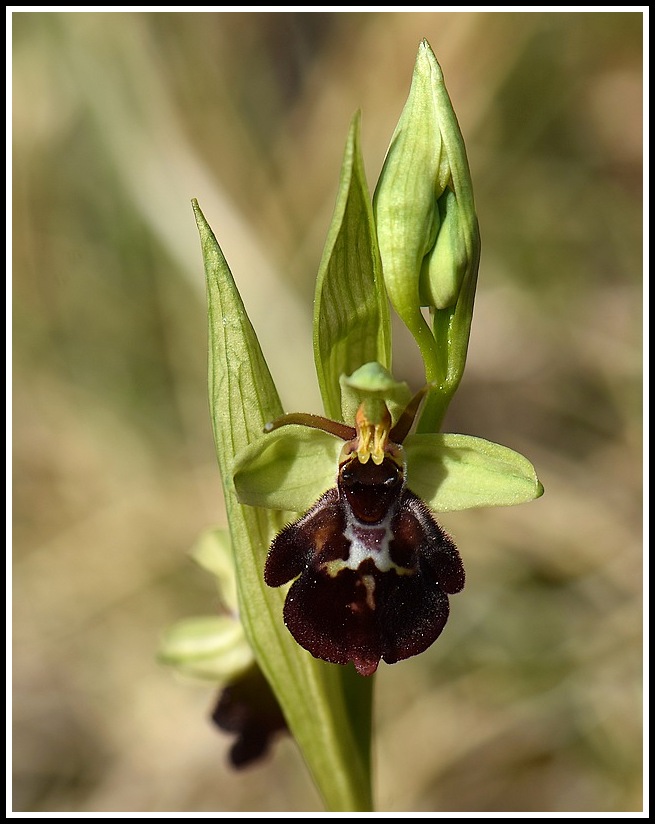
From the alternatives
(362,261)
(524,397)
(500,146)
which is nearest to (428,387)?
(362,261)

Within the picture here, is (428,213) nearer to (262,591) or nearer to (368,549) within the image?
(368,549)

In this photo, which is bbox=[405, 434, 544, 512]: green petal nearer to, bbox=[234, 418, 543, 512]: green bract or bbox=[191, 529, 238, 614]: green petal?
bbox=[234, 418, 543, 512]: green bract

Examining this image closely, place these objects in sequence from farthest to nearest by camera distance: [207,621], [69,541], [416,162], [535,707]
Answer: [69,541] < [535,707] < [207,621] < [416,162]

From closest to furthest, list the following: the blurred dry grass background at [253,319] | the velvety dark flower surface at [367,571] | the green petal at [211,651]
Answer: the velvety dark flower surface at [367,571], the green petal at [211,651], the blurred dry grass background at [253,319]

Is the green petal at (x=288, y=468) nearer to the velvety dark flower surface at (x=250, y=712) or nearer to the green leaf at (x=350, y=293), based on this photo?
the green leaf at (x=350, y=293)

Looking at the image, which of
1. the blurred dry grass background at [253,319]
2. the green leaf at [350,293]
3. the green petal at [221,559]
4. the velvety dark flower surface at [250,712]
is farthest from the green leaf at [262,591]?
the blurred dry grass background at [253,319]

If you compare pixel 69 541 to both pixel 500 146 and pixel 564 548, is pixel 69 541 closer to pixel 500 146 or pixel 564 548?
pixel 564 548
